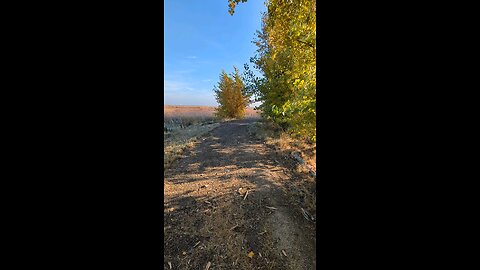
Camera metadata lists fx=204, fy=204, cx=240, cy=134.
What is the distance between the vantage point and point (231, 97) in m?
26.8

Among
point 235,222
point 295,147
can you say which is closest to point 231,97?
point 295,147

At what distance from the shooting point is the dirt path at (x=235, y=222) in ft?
10.5

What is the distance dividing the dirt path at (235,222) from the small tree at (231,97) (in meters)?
20.2

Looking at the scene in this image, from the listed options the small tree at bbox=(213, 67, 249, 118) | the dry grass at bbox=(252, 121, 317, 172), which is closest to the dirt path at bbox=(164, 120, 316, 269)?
the dry grass at bbox=(252, 121, 317, 172)

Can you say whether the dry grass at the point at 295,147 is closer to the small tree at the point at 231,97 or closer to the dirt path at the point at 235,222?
the dirt path at the point at 235,222

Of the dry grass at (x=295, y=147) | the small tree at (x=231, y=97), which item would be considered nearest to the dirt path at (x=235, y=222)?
the dry grass at (x=295, y=147)

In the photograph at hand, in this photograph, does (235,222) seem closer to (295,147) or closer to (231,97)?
(295,147)

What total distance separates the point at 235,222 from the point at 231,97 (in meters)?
23.7
